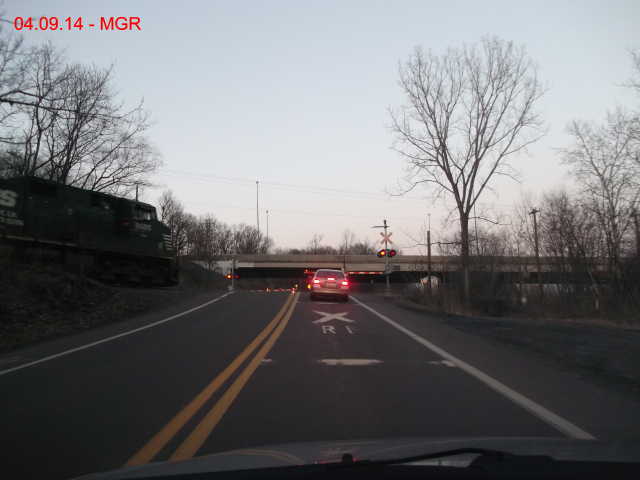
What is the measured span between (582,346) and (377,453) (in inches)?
347

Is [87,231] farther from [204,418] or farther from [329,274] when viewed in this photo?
[204,418]

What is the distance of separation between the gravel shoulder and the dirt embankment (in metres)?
11.5

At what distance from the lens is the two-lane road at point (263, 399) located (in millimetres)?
4957

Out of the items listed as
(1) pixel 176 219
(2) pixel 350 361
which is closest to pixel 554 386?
(2) pixel 350 361

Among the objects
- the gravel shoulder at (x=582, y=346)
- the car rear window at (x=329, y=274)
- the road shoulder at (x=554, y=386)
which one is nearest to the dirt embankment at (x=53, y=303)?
the car rear window at (x=329, y=274)

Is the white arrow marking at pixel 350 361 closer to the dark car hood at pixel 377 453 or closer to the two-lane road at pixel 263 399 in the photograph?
the two-lane road at pixel 263 399

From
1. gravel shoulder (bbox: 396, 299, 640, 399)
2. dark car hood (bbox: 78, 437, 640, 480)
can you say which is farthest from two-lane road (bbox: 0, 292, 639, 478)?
dark car hood (bbox: 78, 437, 640, 480)

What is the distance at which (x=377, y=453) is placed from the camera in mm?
3422

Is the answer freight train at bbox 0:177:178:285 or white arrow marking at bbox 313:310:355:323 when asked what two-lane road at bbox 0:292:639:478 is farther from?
→ freight train at bbox 0:177:178:285

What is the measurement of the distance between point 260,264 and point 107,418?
6090 centimetres

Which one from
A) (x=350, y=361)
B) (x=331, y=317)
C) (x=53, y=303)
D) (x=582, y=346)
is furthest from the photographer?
(x=331, y=317)

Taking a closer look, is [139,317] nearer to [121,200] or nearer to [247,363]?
[121,200]

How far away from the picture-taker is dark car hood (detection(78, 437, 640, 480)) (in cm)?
310

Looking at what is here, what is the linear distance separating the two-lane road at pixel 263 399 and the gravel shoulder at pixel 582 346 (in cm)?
63
